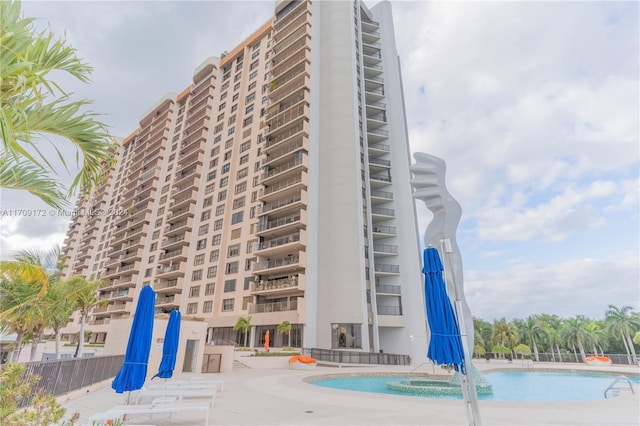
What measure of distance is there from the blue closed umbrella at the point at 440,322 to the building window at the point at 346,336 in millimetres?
28269

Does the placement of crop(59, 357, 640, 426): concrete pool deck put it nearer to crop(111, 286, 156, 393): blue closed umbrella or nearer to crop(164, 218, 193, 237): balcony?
crop(111, 286, 156, 393): blue closed umbrella

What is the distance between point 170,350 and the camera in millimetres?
12141

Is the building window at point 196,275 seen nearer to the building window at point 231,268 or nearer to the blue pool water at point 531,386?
the building window at point 231,268

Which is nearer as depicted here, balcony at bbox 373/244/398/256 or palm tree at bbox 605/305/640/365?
balcony at bbox 373/244/398/256

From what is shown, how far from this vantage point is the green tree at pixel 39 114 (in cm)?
376

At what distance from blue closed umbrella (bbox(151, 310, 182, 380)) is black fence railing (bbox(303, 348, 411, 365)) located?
1965 cm

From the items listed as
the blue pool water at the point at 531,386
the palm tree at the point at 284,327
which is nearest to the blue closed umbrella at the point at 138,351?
the blue pool water at the point at 531,386

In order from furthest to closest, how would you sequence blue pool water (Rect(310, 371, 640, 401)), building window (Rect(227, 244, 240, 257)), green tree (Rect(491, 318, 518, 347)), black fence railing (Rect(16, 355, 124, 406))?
green tree (Rect(491, 318, 518, 347)) → building window (Rect(227, 244, 240, 257)) → blue pool water (Rect(310, 371, 640, 401)) → black fence railing (Rect(16, 355, 124, 406))

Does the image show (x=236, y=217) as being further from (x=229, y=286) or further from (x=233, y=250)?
(x=229, y=286)

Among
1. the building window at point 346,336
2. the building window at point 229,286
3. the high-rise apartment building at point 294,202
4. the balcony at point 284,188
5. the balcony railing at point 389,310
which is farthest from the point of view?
the building window at point 229,286

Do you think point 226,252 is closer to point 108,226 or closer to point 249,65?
point 249,65

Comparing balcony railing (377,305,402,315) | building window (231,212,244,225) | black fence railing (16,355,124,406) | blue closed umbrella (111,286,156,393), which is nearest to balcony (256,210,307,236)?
building window (231,212,244,225)

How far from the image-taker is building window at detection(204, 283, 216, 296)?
42.4 metres

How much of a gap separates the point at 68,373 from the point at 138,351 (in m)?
4.37
